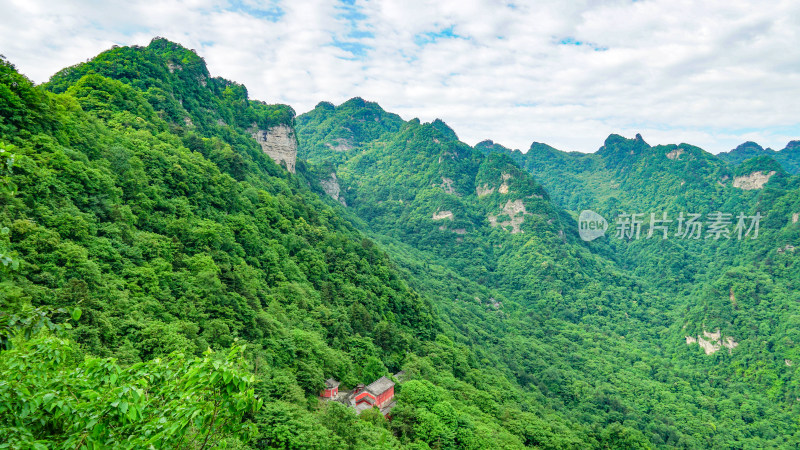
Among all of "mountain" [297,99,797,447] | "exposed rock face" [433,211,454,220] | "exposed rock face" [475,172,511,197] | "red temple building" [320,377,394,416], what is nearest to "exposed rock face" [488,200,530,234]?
"mountain" [297,99,797,447]

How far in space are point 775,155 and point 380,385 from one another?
9366 inches

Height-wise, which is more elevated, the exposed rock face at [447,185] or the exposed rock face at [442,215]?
the exposed rock face at [447,185]

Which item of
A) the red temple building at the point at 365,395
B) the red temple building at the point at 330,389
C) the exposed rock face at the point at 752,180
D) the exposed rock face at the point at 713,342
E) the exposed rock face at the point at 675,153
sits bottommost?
the exposed rock face at the point at 713,342

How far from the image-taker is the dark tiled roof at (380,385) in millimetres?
25627

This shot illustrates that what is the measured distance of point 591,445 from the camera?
3512 cm

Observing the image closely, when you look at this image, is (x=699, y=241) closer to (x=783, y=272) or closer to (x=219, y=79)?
(x=783, y=272)

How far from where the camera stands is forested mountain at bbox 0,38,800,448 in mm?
4902

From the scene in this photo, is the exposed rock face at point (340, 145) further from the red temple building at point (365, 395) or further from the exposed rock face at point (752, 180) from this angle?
the red temple building at point (365, 395)

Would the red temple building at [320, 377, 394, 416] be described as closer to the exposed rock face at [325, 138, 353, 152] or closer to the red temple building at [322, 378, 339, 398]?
the red temple building at [322, 378, 339, 398]

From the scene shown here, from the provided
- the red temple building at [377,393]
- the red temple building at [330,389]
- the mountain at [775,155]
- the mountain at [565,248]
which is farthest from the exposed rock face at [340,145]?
the mountain at [775,155]

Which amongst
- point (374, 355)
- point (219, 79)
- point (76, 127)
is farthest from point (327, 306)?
point (219, 79)

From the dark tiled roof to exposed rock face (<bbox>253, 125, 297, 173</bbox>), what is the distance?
4910cm

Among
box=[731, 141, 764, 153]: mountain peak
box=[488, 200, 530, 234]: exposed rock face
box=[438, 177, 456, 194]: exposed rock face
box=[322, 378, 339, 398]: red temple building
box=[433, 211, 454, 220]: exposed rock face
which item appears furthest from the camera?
box=[731, 141, 764, 153]: mountain peak

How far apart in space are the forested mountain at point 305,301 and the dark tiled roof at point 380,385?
150 centimetres
